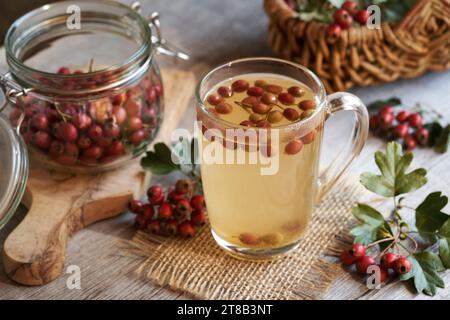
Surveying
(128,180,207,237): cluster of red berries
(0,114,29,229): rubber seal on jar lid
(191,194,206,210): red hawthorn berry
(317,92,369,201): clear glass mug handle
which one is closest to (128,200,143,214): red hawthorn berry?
(128,180,207,237): cluster of red berries

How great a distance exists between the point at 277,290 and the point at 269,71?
39cm

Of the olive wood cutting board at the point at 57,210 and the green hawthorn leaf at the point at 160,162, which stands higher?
the green hawthorn leaf at the point at 160,162

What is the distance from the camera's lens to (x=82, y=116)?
55.3 inches

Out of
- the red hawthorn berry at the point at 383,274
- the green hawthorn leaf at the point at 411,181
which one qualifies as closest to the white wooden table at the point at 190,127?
the red hawthorn berry at the point at 383,274

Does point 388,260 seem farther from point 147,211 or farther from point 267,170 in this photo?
point 147,211

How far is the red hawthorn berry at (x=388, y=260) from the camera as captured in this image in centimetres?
127

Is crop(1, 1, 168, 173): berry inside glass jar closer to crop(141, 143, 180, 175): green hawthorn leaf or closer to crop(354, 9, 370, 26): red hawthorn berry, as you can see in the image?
crop(141, 143, 180, 175): green hawthorn leaf

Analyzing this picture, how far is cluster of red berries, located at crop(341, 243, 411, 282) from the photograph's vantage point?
1.25 m

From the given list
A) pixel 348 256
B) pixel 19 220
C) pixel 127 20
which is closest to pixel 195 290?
pixel 348 256

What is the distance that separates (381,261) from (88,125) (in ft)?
2.00

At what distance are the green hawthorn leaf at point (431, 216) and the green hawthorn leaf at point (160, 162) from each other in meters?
0.48

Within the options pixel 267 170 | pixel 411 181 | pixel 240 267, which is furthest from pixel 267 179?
pixel 411 181

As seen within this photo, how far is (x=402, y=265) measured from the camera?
49.3 inches

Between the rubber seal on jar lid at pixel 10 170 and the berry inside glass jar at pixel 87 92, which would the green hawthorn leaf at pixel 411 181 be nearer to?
the berry inside glass jar at pixel 87 92
